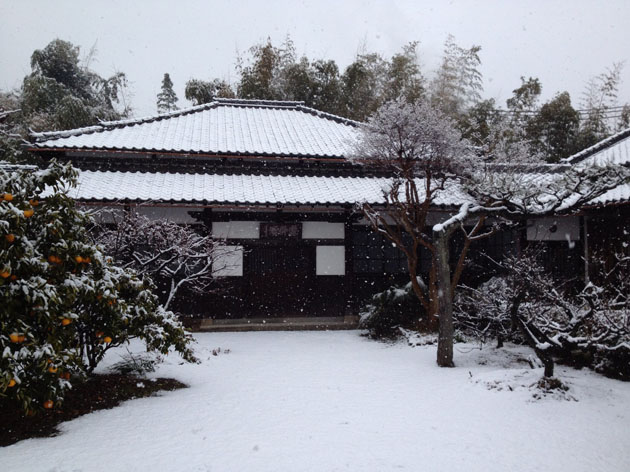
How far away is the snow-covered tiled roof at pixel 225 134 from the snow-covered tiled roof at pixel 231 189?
65cm

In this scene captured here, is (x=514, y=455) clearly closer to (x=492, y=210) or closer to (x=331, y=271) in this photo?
(x=492, y=210)

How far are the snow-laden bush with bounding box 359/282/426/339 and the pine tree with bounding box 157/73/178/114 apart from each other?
28.7 metres

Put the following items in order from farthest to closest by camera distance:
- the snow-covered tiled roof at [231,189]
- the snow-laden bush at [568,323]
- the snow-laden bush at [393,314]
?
1. the snow-covered tiled roof at [231,189]
2. the snow-laden bush at [393,314]
3. the snow-laden bush at [568,323]

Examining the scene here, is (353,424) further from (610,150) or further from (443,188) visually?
(610,150)

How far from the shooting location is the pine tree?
33469mm

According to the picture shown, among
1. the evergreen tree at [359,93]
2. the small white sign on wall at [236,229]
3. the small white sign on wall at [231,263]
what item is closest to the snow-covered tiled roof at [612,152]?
the small white sign on wall at [236,229]

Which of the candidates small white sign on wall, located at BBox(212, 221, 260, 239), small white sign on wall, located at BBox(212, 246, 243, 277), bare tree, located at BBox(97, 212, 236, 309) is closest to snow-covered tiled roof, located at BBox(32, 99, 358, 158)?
small white sign on wall, located at BBox(212, 221, 260, 239)

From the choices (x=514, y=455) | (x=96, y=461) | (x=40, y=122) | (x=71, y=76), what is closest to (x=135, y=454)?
(x=96, y=461)

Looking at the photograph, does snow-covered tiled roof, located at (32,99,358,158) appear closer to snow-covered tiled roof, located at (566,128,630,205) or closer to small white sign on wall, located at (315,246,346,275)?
small white sign on wall, located at (315,246,346,275)

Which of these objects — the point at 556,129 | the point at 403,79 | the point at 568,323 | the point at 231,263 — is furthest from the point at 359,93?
the point at 568,323

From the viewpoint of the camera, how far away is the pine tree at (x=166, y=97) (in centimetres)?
3347

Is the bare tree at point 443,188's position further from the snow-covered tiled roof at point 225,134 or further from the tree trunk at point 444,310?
the snow-covered tiled roof at point 225,134

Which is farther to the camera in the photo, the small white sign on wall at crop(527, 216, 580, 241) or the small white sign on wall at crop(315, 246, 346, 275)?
the small white sign on wall at crop(527, 216, 580, 241)

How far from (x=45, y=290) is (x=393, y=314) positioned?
6.89m
